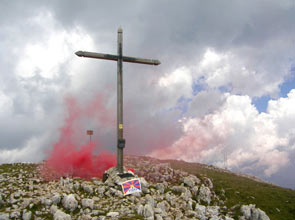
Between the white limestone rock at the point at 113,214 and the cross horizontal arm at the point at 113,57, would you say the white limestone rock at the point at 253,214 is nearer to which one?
the white limestone rock at the point at 113,214

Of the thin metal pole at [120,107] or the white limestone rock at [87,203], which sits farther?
the thin metal pole at [120,107]

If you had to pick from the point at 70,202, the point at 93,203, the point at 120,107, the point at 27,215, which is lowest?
the point at 27,215

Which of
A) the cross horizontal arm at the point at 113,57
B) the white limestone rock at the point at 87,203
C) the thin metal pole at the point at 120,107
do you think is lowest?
the white limestone rock at the point at 87,203

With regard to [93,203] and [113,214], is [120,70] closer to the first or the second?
[93,203]

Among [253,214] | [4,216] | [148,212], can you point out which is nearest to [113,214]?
[148,212]

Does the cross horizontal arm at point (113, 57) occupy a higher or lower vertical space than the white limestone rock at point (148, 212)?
higher

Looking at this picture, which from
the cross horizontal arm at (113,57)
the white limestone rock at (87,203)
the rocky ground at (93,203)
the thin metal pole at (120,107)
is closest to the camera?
the rocky ground at (93,203)

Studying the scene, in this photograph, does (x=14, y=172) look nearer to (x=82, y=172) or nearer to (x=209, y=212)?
(x=82, y=172)

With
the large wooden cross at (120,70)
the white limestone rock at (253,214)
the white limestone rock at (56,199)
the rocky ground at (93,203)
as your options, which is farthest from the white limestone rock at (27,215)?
the white limestone rock at (253,214)

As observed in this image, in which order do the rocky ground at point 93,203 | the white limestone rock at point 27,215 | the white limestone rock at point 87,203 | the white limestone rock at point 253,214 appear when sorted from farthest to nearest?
1. the white limestone rock at point 253,214
2. the white limestone rock at point 87,203
3. the rocky ground at point 93,203
4. the white limestone rock at point 27,215

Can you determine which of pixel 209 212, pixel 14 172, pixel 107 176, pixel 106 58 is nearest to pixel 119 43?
pixel 106 58

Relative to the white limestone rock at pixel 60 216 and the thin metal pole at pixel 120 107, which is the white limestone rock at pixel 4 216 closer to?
the white limestone rock at pixel 60 216

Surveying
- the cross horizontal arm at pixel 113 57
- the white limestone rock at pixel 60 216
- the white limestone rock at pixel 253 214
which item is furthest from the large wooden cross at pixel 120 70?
the white limestone rock at pixel 253 214

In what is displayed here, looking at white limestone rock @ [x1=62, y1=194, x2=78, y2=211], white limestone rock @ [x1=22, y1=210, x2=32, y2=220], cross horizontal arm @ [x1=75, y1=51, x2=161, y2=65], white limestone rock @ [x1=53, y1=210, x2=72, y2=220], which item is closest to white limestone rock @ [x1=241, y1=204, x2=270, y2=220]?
white limestone rock @ [x1=62, y1=194, x2=78, y2=211]
